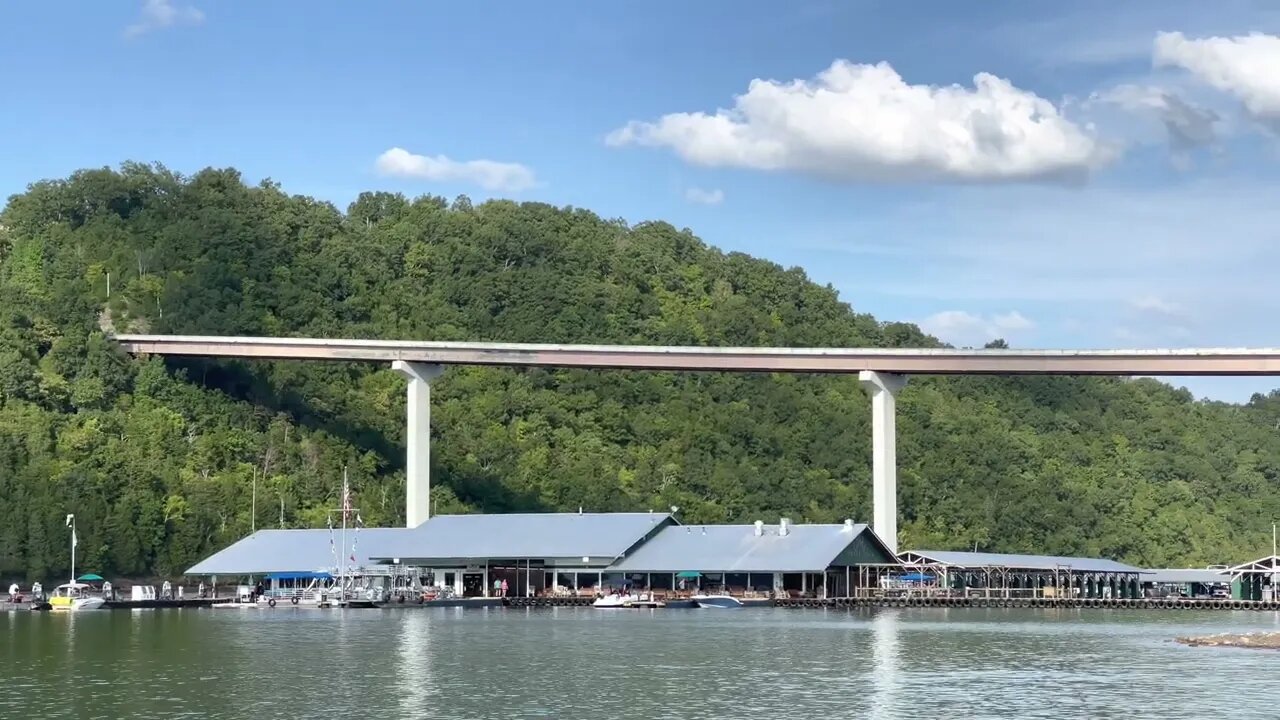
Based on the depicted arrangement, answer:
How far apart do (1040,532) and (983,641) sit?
79588 millimetres

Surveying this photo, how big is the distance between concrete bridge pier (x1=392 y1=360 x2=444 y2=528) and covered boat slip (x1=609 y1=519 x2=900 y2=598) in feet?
57.5

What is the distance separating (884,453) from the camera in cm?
12362

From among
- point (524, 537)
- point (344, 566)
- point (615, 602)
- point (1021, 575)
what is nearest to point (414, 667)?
point (615, 602)

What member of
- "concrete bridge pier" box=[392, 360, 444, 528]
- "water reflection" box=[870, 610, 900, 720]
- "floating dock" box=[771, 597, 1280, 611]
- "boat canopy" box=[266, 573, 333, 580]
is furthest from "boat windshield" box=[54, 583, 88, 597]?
"water reflection" box=[870, 610, 900, 720]

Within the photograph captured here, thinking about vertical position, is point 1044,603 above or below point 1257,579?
below

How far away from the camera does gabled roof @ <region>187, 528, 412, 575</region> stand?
114 metres

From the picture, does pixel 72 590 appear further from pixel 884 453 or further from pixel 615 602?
pixel 884 453

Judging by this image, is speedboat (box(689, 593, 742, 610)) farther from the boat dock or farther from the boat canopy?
the boat canopy

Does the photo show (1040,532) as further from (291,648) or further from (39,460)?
(291,648)

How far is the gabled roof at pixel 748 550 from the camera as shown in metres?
108

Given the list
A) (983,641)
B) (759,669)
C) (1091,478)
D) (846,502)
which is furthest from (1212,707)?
(1091,478)

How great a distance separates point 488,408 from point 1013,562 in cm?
4921

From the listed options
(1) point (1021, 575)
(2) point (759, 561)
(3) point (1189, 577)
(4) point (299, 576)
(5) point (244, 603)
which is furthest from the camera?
(3) point (1189, 577)

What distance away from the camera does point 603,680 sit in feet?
186
